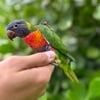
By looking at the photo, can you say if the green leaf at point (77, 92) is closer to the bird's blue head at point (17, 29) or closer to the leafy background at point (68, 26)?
the leafy background at point (68, 26)

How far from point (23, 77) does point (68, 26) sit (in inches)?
38.0

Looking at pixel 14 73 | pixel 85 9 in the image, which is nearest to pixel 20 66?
pixel 14 73

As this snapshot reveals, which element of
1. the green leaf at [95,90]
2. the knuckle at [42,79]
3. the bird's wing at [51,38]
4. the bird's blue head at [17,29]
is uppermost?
the bird's blue head at [17,29]

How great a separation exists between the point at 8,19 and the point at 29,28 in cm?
93

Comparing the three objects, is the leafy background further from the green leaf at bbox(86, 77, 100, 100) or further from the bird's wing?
the bird's wing

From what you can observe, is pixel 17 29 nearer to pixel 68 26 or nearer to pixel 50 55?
pixel 50 55

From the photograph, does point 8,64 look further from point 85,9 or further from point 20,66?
point 85,9

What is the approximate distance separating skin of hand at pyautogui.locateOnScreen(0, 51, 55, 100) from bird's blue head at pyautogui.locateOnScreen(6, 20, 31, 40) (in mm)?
54

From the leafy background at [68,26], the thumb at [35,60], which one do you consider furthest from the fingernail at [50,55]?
the leafy background at [68,26]

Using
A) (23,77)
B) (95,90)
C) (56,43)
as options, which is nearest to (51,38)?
(56,43)

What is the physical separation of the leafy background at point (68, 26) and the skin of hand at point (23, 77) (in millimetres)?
908

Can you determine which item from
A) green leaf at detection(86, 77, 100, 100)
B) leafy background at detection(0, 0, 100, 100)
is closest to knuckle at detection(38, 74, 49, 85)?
green leaf at detection(86, 77, 100, 100)

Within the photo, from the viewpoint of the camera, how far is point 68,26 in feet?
5.22

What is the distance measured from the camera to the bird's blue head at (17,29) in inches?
27.0
